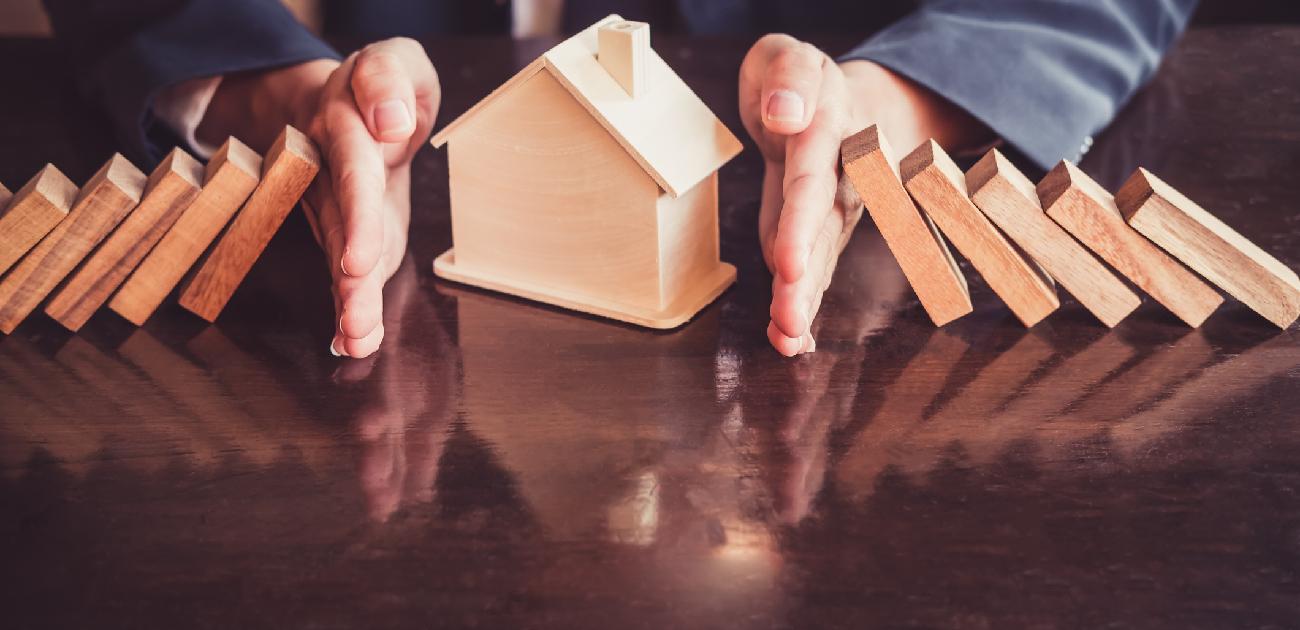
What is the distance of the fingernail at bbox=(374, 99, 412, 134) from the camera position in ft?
3.03

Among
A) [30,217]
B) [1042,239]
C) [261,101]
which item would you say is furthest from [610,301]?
[261,101]

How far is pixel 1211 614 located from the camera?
1.82 feet

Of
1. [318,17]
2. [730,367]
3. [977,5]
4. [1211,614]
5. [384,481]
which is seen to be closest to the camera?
[1211,614]

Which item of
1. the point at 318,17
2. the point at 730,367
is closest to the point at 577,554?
the point at 730,367

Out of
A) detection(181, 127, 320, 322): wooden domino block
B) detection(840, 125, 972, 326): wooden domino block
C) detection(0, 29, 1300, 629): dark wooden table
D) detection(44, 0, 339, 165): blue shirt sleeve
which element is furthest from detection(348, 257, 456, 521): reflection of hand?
detection(44, 0, 339, 165): blue shirt sleeve

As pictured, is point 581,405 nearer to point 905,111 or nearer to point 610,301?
point 610,301

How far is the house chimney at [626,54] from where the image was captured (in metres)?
0.83

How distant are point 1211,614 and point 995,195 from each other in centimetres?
36

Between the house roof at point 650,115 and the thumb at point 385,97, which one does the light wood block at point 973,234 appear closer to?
the house roof at point 650,115

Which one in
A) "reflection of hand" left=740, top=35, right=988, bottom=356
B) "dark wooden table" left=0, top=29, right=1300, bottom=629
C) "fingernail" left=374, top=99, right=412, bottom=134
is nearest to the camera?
"dark wooden table" left=0, top=29, right=1300, bottom=629

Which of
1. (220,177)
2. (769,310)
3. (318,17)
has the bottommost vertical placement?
(318,17)

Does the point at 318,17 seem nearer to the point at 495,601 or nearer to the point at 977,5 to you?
the point at 977,5

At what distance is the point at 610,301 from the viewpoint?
892 millimetres

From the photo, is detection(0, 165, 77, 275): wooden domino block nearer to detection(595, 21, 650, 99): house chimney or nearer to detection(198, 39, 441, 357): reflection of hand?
detection(198, 39, 441, 357): reflection of hand
